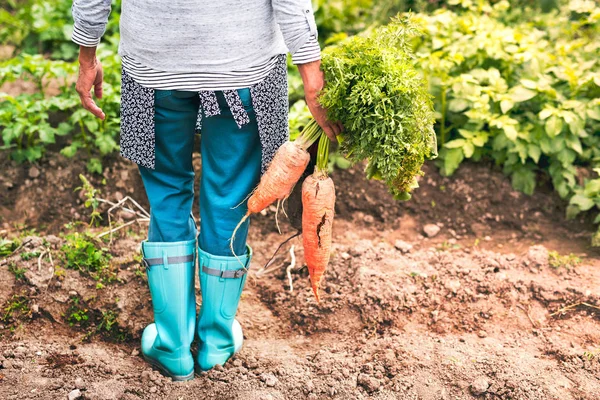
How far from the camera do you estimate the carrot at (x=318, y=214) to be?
7.99 ft

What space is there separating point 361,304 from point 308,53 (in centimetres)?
128

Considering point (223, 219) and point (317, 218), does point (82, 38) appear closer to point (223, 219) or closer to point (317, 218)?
point (223, 219)

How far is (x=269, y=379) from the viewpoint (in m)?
2.55

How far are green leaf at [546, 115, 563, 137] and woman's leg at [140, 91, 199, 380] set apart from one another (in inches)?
75.7

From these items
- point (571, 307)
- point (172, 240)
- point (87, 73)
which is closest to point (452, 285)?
point (571, 307)

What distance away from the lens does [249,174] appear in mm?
2414

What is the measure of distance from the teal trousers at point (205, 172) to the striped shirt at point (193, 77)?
37 millimetres

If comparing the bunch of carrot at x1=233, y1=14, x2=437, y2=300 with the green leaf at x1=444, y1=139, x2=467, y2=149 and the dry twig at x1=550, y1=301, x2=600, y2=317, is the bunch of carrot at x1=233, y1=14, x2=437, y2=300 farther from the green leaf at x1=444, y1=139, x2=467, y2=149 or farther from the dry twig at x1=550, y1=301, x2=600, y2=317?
the green leaf at x1=444, y1=139, x2=467, y2=149

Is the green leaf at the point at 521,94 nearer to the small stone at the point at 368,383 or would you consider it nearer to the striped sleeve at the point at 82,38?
the small stone at the point at 368,383

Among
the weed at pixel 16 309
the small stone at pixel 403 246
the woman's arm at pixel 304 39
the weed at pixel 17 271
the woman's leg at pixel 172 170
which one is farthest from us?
the small stone at pixel 403 246

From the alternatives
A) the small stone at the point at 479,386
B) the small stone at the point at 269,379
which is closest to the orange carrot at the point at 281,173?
the small stone at the point at 269,379

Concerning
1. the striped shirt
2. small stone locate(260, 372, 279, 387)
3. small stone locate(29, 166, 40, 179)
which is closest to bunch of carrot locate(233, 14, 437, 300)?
the striped shirt

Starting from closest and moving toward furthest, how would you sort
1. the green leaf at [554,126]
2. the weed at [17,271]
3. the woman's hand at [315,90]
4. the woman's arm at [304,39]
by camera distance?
1. the woman's arm at [304,39]
2. the woman's hand at [315,90]
3. the weed at [17,271]
4. the green leaf at [554,126]

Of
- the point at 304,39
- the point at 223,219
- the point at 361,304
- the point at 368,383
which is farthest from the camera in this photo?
the point at 361,304
